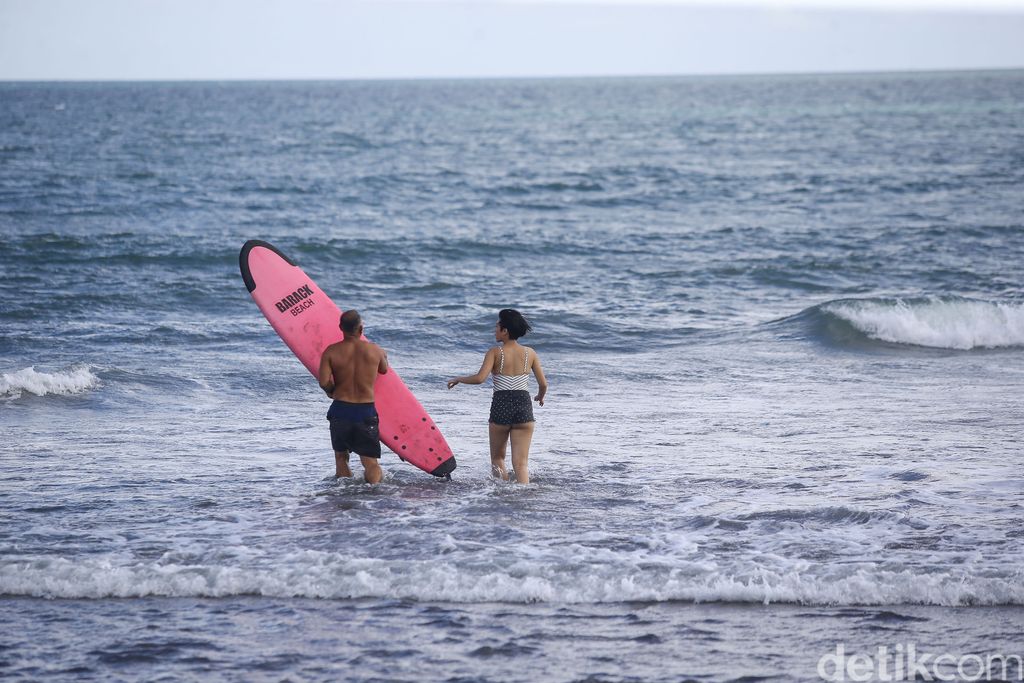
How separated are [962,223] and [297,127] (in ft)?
171

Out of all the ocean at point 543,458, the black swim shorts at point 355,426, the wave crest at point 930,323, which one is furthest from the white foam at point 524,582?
the wave crest at point 930,323

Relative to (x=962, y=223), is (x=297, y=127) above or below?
above

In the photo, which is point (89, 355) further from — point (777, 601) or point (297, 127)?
point (297, 127)

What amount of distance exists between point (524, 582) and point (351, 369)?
2578mm

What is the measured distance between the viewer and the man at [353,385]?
812cm

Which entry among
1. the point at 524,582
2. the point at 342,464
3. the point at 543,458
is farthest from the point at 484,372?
the point at 524,582

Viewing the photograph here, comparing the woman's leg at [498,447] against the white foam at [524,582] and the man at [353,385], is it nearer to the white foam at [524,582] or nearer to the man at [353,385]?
the man at [353,385]

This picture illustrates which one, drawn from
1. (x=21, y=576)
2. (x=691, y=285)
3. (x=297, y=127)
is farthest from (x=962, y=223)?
(x=297, y=127)

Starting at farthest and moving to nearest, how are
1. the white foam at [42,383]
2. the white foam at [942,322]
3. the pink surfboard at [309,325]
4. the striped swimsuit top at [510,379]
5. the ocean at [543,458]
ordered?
the white foam at [942,322]
the white foam at [42,383]
the pink surfboard at [309,325]
the striped swimsuit top at [510,379]
the ocean at [543,458]

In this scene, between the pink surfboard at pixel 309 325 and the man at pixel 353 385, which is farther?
the pink surfboard at pixel 309 325

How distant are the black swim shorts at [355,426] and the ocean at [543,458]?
365 mm

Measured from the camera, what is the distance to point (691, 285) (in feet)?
64.5

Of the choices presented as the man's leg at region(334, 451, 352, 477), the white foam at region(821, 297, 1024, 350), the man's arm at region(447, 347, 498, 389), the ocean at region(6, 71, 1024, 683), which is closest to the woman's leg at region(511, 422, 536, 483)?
the ocean at region(6, 71, 1024, 683)

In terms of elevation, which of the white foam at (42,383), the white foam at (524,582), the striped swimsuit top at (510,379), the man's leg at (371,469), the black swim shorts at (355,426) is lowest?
the white foam at (524,582)
